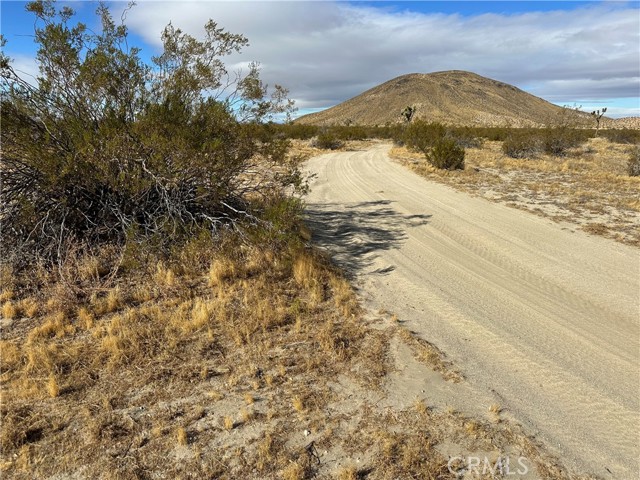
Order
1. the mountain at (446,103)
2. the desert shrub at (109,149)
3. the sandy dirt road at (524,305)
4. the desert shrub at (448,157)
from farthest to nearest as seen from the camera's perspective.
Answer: the mountain at (446,103), the desert shrub at (448,157), the desert shrub at (109,149), the sandy dirt road at (524,305)

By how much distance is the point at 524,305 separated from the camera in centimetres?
591

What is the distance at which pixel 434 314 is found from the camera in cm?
567

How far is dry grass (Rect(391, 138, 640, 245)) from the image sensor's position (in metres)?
10.3

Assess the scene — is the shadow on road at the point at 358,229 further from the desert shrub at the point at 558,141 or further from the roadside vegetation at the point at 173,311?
the desert shrub at the point at 558,141

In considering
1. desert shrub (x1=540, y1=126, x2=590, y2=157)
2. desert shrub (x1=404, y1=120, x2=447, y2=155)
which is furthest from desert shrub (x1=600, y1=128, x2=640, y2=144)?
desert shrub (x1=404, y1=120, x2=447, y2=155)

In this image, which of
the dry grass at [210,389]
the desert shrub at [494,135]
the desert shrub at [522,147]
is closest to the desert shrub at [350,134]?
the desert shrub at [494,135]

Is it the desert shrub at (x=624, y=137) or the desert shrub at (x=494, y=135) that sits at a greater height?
the desert shrub at (x=494, y=135)

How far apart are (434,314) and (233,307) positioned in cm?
269

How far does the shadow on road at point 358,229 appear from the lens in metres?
8.09

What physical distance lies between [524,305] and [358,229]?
15.1ft

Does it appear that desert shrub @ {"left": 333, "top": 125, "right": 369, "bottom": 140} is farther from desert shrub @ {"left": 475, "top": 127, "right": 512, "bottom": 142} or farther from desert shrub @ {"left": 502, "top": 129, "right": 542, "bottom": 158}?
desert shrub @ {"left": 502, "top": 129, "right": 542, "bottom": 158}

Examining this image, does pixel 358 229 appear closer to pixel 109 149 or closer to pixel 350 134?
pixel 109 149

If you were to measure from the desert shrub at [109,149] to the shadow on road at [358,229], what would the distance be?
2.03m

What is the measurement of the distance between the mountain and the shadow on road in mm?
113998
